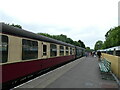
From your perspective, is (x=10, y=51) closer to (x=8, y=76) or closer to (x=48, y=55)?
(x=8, y=76)

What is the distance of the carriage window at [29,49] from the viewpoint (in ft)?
28.7

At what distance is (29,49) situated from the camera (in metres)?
9.46

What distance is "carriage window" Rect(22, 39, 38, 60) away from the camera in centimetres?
876

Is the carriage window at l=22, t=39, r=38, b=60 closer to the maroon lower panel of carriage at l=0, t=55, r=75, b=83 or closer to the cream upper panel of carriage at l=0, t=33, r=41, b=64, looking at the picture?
the cream upper panel of carriage at l=0, t=33, r=41, b=64

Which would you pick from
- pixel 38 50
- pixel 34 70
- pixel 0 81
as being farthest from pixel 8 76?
pixel 38 50

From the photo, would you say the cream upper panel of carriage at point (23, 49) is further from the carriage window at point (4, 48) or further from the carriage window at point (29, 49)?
the carriage window at point (4, 48)

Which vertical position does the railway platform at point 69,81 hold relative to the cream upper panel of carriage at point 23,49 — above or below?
below

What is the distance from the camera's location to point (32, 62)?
32.8ft

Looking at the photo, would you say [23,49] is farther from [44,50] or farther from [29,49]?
[44,50]

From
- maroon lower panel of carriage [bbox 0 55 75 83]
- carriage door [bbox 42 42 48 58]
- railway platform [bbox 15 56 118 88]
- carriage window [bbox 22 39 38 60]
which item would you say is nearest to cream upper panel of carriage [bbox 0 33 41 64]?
carriage window [bbox 22 39 38 60]

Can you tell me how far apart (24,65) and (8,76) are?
1.66m

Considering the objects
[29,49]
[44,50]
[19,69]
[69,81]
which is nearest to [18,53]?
[19,69]

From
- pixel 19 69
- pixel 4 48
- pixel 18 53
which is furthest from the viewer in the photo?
pixel 19 69

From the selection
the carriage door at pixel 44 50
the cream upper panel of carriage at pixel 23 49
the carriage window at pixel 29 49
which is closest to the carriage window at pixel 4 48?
the cream upper panel of carriage at pixel 23 49
